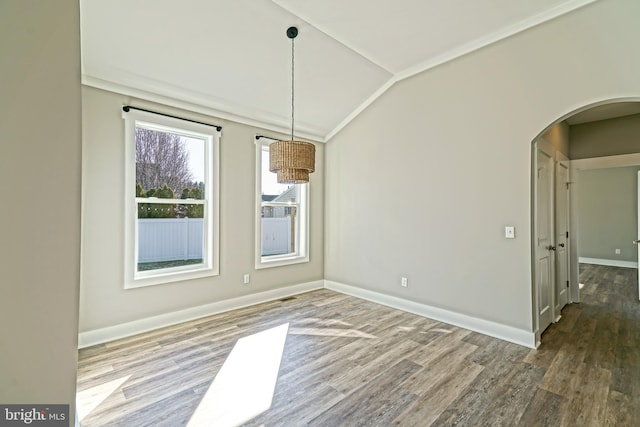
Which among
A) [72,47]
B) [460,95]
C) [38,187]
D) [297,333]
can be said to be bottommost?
[297,333]

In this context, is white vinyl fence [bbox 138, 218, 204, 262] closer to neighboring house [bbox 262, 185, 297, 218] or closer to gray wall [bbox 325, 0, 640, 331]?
neighboring house [bbox 262, 185, 297, 218]

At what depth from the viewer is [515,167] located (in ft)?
9.99

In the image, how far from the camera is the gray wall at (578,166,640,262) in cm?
662

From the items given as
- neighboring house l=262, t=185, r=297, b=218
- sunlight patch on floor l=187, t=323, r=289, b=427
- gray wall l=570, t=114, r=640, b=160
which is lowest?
sunlight patch on floor l=187, t=323, r=289, b=427

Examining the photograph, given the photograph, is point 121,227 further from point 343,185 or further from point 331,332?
point 343,185

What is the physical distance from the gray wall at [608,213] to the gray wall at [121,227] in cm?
816

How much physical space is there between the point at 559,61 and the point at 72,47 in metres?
3.70

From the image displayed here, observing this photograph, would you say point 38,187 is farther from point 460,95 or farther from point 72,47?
point 460,95

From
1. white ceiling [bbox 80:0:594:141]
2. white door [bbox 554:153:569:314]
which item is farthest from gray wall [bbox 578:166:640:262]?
white ceiling [bbox 80:0:594:141]

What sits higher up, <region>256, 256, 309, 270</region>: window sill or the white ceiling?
the white ceiling

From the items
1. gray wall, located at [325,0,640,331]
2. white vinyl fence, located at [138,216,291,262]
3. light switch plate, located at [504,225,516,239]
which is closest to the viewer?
gray wall, located at [325,0,640,331]

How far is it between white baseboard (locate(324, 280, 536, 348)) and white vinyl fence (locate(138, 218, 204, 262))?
2482 mm

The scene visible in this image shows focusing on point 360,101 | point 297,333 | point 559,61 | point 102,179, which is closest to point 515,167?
point 559,61

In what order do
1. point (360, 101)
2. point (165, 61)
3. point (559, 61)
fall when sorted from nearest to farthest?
1. point (559, 61)
2. point (165, 61)
3. point (360, 101)
